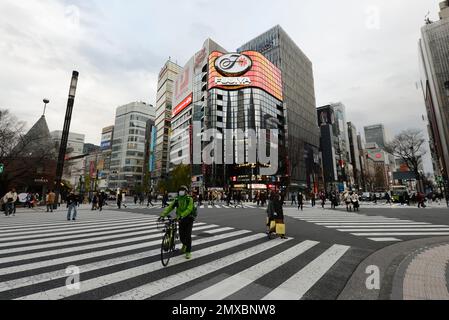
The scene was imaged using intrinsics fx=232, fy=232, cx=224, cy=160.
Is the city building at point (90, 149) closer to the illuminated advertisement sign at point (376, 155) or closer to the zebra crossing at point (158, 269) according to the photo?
the zebra crossing at point (158, 269)

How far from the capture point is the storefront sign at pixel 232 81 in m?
66.8

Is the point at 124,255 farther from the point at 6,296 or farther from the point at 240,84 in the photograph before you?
the point at 240,84

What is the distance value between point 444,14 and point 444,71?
59.5 ft

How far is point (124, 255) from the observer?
221 inches

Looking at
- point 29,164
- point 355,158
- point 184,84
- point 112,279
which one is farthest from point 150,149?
point 355,158

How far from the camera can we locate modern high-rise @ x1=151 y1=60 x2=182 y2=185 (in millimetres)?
90000

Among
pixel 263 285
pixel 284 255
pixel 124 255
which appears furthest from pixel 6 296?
pixel 284 255

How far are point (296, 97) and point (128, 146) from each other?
229ft

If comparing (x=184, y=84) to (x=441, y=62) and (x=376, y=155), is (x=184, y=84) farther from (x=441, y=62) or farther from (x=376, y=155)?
(x=376, y=155)

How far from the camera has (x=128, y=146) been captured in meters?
98.3

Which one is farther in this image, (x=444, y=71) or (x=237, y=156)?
(x=237, y=156)

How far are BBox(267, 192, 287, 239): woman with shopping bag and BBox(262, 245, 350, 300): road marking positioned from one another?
212 cm

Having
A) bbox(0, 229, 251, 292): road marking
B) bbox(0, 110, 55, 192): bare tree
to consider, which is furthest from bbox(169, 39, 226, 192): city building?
bbox(0, 229, 251, 292): road marking

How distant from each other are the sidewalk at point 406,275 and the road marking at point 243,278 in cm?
141
